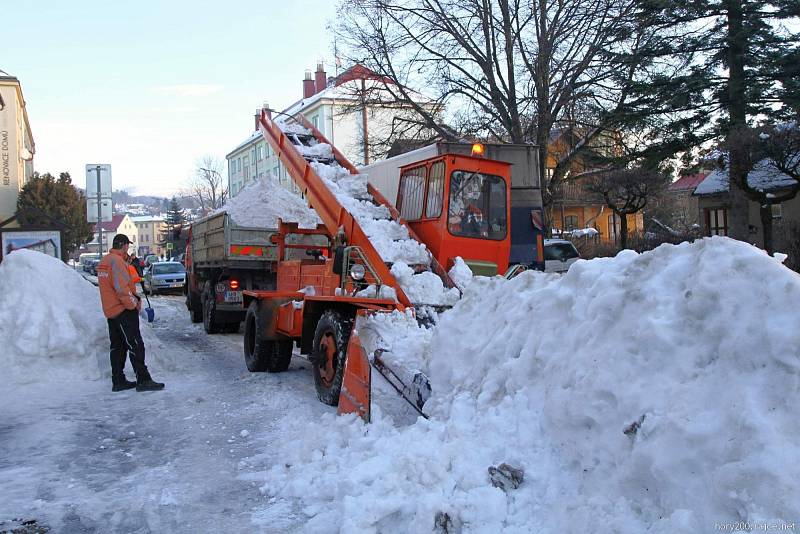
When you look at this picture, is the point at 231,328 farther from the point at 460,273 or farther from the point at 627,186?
the point at 627,186

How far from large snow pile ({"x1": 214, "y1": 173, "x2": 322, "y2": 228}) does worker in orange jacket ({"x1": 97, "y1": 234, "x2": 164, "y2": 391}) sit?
5.31 meters

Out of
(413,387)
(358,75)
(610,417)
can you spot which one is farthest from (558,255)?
(610,417)

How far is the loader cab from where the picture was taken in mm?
7016

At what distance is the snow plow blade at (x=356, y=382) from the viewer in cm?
550

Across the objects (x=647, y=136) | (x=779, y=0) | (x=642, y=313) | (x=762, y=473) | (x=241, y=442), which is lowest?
(x=241, y=442)

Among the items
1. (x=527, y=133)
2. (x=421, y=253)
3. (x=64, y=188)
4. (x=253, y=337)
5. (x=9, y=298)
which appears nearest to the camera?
(x=421, y=253)

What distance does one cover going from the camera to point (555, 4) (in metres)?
22.4

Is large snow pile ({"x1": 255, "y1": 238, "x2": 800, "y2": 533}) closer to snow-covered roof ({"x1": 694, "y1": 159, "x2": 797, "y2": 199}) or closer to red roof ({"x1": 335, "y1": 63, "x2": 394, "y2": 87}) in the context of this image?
snow-covered roof ({"x1": 694, "y1": 159, "x2": 797, "y2": 199})

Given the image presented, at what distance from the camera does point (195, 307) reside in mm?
16734

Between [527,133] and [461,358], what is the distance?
19227 millimetres

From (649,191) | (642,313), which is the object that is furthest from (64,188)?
(642,313)

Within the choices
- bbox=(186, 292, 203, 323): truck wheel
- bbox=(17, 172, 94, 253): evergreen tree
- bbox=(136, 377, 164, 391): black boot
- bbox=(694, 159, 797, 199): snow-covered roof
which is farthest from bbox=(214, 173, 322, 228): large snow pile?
bbox=(17, 172, 94, 253): evergreen tree

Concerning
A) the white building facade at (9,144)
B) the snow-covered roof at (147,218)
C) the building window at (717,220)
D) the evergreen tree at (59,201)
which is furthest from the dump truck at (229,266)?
the snow-covered roof at (147,218)

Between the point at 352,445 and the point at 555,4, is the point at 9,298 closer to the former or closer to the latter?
the point at 352,445
